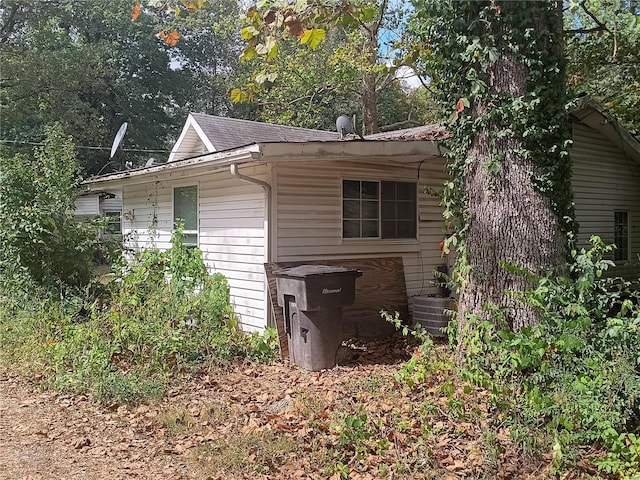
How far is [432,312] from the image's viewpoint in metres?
7.71

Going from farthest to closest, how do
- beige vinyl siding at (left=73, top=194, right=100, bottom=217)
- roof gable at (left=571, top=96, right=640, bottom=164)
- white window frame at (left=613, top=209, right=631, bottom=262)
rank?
beige vinyl siding at (left=73, top=194, right=100, bottom=217), white window frame at (left=613, top=209, right=631, bottom=262), roof gable at (left=571, top=96, right=640, bottom=164)

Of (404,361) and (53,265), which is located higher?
(53,265)

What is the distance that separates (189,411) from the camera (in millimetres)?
4898

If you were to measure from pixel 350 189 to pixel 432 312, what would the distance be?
2151 mm

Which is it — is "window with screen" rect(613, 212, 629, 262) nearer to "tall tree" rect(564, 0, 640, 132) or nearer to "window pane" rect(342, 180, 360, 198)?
"tall tree" rect(564, 0, 640, 132)

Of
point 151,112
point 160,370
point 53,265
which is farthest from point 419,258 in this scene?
point 151,112

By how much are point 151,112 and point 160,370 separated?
2726cm

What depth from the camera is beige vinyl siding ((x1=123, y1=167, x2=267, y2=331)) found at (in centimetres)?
734

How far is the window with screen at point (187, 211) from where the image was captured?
909cm

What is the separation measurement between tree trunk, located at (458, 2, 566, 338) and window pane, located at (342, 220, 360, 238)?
8.90 feet

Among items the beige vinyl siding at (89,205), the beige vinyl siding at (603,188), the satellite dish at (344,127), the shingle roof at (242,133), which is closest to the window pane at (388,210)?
the satellite dish at (344,127)

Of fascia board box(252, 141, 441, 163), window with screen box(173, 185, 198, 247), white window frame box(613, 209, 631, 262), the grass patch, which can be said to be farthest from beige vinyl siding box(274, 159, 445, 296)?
white window frame box(613, 209, 631, 262)

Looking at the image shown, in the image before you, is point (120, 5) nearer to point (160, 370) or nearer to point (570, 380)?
point (160, 370)

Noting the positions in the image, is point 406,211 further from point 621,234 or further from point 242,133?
point 621,234
